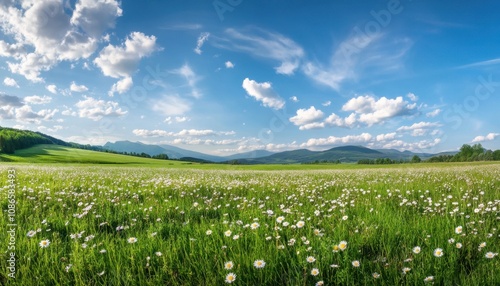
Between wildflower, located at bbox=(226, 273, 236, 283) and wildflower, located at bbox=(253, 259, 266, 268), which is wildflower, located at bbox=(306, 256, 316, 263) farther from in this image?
wildflower, located at bbox=(226, 273, 236, 283)

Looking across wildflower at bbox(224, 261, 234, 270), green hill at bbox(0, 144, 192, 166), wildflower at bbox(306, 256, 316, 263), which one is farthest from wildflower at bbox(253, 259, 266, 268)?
green hill at bbox(0, 144, 192, 166)

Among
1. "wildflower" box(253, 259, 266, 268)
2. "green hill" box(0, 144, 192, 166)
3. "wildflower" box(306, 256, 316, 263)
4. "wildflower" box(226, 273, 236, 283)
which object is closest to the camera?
"wildflower" box(226, 273, 236, 283)

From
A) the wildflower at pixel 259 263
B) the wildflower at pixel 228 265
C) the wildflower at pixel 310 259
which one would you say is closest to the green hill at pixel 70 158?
the wildflower at pixel 228 265

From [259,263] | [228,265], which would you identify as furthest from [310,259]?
[228,265]

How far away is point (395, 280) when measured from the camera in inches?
97.3

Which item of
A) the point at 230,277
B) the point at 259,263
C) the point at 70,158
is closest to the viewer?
the point at 230,277

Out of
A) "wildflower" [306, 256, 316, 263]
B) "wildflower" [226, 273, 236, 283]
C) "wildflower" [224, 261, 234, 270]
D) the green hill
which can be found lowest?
the green hill

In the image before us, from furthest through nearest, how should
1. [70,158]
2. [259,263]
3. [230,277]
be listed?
1. [70,158]
2. [259,263]
3. [230,277]

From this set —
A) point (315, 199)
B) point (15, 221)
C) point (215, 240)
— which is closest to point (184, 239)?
point (215, 240)

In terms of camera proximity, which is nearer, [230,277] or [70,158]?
[230,277]

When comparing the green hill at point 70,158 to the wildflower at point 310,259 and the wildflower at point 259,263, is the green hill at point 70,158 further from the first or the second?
the wildflower at point 310,259

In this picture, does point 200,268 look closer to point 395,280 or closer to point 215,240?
point 215,240

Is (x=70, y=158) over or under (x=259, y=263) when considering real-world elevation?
under

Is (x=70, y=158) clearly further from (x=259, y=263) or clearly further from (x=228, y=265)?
(x=259, y=263)
